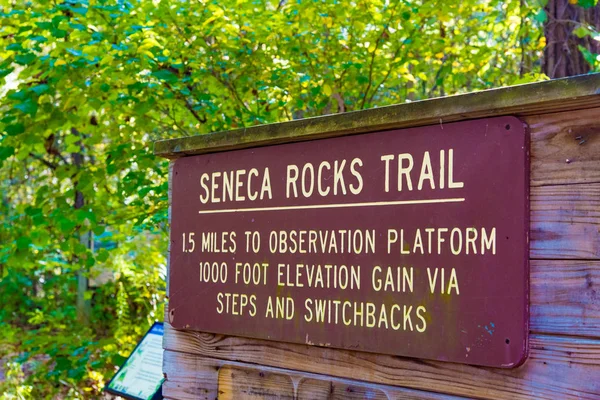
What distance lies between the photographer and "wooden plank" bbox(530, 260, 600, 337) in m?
1.47

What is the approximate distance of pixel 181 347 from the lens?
7.66ft

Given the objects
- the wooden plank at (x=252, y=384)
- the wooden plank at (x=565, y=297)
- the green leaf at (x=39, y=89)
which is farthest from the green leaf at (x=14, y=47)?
the wooden plank at (x=565, y=297)

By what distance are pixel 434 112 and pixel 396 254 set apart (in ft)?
1.25

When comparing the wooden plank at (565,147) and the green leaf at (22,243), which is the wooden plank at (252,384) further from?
the green leaf at (22,243)

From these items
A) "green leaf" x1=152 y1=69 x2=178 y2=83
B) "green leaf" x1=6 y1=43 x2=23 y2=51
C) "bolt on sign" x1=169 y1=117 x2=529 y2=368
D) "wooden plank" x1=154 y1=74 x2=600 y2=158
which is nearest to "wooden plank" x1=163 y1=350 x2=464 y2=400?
"bolt on sign" x1=169 y1=117 x2=529 y2=368

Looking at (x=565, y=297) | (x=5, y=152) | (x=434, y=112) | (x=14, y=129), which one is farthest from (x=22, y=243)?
(x=565, y=297)

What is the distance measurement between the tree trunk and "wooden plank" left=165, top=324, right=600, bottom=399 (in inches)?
134

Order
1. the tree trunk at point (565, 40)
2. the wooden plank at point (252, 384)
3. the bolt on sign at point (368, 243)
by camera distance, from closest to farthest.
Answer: the bolt on sign at point (368, 243) < the wooden plank at point (252, 384) < the tree trunk at point (565, 40)

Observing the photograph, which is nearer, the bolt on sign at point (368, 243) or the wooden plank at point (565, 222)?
→ the wooden plank at point (565, 222)

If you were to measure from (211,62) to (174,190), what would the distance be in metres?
2.17

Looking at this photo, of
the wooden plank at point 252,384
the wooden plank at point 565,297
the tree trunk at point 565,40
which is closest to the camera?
the wooden plank at point 565,297

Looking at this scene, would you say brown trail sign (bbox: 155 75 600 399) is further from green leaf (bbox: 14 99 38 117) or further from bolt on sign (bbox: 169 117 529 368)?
green leaf (bbox: 14 99 38 117)

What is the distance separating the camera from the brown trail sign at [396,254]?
152 centimetres

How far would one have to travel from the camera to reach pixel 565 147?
5.05 ft
